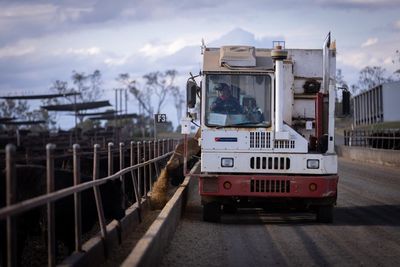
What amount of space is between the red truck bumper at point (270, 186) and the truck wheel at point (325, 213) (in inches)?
16.3

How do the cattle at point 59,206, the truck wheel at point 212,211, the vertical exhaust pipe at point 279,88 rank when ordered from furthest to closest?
the truck wheel at point 212,211
the vertical exhaust pipe at point 279,88
the cattle at point 59,206

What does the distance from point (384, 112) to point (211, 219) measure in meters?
32.6

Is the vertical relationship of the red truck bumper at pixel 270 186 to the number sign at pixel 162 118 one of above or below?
below

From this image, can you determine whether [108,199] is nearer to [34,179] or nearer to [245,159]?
[34,179]

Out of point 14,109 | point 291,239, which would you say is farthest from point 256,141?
point 14,109

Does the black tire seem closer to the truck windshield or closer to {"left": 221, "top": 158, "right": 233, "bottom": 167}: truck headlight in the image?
{"left": 221, "top": 158, "right": 233, "bottom": 167}: truck headlight

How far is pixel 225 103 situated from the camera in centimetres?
1356

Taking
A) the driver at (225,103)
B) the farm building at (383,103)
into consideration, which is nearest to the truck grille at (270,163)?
the driver at (225,103)

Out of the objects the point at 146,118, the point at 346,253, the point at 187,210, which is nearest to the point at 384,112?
the point at 187,210

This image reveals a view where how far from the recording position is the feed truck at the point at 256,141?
43.8ft

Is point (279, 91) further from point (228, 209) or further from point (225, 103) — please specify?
point (228, 209)

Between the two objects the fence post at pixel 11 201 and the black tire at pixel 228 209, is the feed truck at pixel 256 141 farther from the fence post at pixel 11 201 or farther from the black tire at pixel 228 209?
the fence post at pixel 11 201

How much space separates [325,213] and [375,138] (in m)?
29.5

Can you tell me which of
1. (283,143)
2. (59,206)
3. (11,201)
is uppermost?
(283,143)
